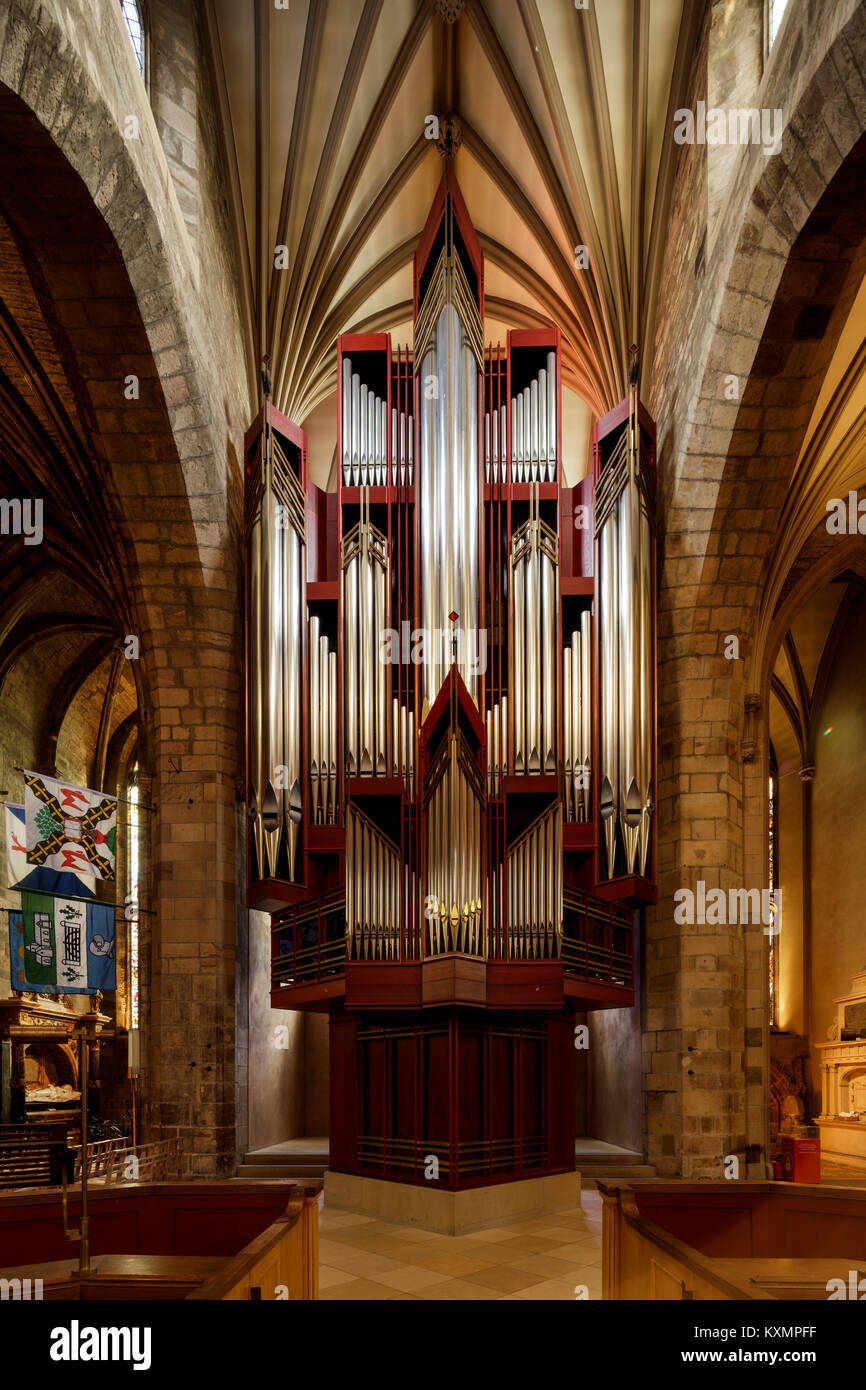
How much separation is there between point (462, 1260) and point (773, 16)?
12257 mm

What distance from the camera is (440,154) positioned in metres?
16.9

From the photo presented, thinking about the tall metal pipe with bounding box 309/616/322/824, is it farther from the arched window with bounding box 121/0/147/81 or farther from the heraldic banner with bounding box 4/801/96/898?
the arched window with bounding box 121/0/147/81

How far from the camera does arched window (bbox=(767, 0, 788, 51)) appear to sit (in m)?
11.2

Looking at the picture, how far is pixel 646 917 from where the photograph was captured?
13.3m

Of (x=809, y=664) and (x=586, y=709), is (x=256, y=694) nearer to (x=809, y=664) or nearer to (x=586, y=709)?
(x=586, y=709)

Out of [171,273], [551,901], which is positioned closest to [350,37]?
[171,273]

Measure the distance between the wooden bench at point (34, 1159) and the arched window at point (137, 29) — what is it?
11.3m

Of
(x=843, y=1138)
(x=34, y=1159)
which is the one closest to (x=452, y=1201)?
(x=34, y=1159)

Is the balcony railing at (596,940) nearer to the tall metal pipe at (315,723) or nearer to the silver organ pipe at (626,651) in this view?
the silver organ pipe at (626,651)

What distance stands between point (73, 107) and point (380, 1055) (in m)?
9.44

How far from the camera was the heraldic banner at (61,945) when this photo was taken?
36.1 ft

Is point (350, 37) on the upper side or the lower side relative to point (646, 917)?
upper

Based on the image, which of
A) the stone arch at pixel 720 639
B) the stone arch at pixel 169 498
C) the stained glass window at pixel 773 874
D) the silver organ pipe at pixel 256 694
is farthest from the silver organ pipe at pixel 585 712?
the stained glass window at pixel 773 874

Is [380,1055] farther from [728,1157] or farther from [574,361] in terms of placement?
[574,361]
